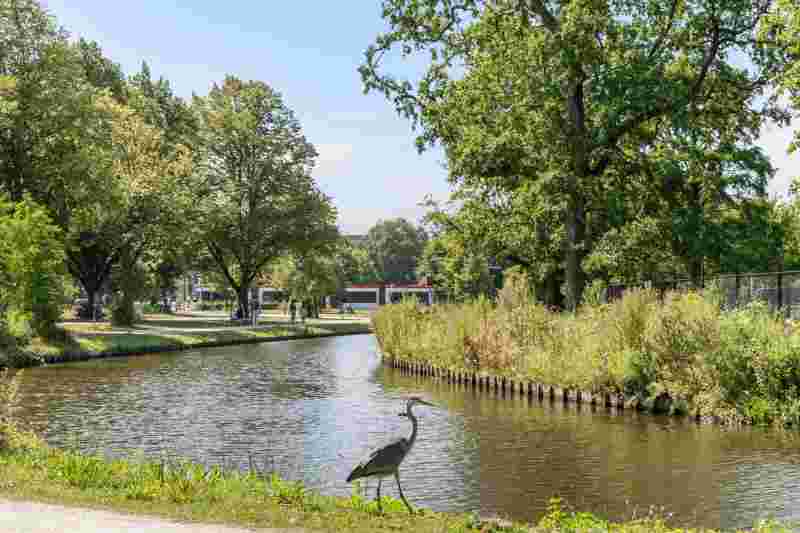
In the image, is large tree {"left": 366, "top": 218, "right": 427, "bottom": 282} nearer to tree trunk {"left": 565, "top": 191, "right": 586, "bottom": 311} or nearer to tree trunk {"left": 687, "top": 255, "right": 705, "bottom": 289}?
tree trunk {"left": 687, "top": 255, "right": 705, "bottom": 289}

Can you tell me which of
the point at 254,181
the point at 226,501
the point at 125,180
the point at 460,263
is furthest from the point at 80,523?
the point at 460,263

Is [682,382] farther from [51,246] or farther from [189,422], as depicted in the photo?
[51,246]

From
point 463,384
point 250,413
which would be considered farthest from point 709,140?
point 250,413

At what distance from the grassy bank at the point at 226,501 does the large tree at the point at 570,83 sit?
23327 mm

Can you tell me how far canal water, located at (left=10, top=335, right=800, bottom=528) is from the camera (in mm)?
13969

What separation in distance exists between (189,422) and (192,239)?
45.8 m

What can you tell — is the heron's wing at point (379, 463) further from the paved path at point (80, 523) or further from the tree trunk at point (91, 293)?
the tree trunk at point (91, 293)

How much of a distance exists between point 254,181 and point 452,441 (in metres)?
51.6

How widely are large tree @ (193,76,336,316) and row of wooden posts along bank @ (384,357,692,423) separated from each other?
3157cm

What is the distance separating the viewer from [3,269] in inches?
1476

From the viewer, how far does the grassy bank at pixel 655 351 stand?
21.1 meters

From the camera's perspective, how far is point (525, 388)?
94.1ft

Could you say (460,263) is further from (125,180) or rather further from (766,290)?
(766,290)

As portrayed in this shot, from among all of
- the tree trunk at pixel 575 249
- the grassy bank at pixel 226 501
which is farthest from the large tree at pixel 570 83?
the grassy bank at pixel 226 501
